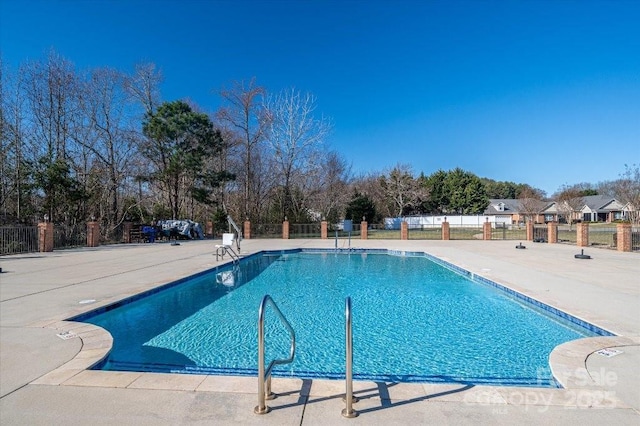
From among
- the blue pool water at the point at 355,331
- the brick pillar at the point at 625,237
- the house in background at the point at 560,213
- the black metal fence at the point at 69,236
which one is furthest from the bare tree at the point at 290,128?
the house in background at the point at 560,213

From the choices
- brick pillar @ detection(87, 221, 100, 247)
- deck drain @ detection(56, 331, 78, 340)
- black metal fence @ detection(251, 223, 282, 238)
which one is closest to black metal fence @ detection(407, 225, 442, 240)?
black metal fence @ detection(251, 223, 282, 238)

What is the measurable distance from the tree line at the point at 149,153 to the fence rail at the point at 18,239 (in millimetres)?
2389

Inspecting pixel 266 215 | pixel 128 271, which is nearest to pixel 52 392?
pixel 128 271

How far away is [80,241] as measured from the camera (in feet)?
57.6

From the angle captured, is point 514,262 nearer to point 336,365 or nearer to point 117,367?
point 336,365

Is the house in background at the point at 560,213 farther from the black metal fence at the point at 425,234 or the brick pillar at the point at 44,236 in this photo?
the brick pillar at the point at 44,236

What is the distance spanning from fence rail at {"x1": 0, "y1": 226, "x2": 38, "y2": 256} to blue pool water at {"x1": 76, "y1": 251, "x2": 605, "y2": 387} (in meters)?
10.2

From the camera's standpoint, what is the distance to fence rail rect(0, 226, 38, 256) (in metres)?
13.8

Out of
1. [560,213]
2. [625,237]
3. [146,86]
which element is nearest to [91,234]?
[146,86]

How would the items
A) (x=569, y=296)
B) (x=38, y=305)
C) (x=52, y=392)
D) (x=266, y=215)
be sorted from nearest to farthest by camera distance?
(x=52, y=392)
(x=38, y=305)
(x=569, y=296)
(x=266, y=215)

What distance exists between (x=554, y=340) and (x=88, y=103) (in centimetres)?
2481

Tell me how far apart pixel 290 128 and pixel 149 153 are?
1013cm

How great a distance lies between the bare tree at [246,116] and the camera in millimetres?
26422

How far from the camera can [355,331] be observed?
5.38m
